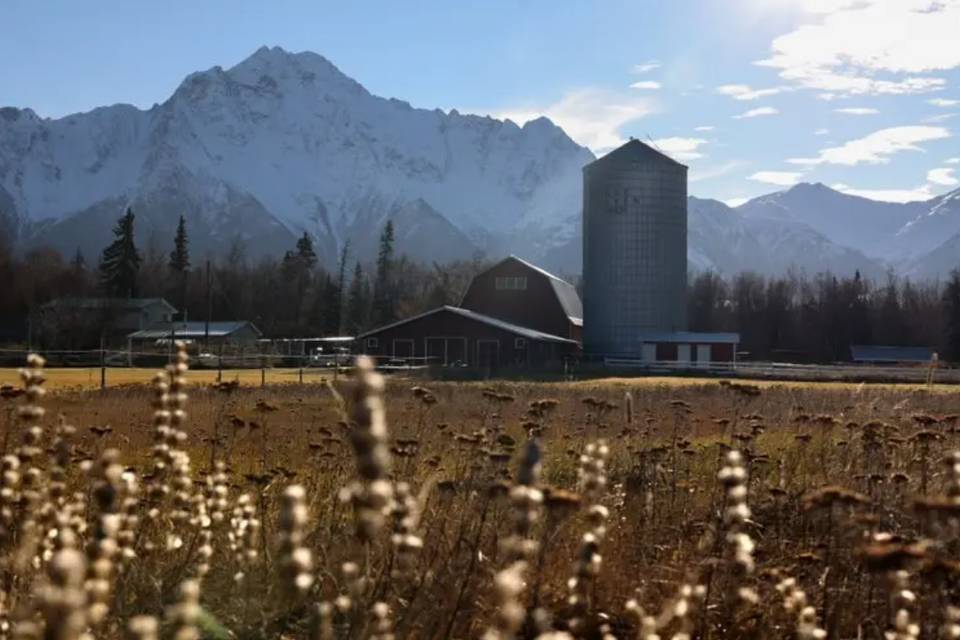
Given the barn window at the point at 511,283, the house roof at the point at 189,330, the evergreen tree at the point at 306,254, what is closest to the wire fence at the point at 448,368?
the barn window at the point at 511,283

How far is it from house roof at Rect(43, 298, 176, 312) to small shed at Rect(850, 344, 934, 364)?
236ft

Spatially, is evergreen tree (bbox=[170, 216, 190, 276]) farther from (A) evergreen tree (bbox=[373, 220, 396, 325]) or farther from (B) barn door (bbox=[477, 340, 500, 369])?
(B) barn door (bbox=[477, 340, 500, 369])

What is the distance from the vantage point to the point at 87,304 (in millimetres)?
88625

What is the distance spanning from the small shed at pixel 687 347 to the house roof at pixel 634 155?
39.3ft

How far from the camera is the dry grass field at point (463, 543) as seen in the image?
72.1 inches

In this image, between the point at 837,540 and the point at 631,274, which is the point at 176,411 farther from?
the point at 631,274

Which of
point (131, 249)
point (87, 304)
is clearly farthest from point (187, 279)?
point (87, 304)

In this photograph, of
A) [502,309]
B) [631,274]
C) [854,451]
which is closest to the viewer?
[854,451]

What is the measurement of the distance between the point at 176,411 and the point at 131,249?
10978 cm

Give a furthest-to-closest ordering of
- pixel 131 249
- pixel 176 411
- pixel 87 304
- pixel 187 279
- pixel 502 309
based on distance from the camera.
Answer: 1. pixel 187 279
2. pixel 131 249
3. pixel 87 304
4. pixel 502 309
5. pixel 176 411

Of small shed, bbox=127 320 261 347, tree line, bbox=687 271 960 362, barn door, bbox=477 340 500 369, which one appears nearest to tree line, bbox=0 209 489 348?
small shed, bbox=127 320 261 347

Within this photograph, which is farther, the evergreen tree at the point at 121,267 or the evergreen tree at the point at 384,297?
the evergreen tree at the point at 384,297

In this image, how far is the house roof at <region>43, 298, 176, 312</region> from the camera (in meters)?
83.4

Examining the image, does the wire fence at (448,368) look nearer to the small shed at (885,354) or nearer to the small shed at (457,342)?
the small shed at (457,342)
